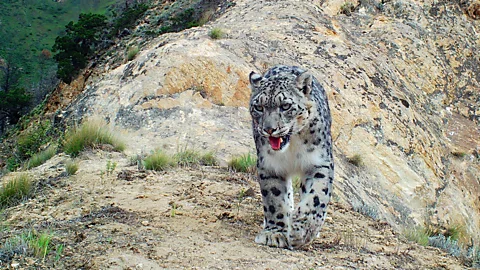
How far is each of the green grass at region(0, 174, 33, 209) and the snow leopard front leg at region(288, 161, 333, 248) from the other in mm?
3498

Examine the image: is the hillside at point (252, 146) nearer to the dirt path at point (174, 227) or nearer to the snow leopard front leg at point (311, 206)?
the dirt path at point (174, 227)

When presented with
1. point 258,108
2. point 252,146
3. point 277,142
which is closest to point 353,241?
point 277,142

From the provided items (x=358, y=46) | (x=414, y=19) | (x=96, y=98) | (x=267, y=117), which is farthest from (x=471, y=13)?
(x=267, y=117)

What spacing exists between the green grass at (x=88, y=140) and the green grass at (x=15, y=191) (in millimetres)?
1683

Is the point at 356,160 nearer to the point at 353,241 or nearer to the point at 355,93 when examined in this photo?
the point at 355,93

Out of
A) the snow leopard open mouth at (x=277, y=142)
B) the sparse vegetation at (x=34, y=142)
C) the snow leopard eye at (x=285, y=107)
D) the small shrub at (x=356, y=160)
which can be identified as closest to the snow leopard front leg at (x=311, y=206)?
the snow leopard open mouth at (x=277, y=142)

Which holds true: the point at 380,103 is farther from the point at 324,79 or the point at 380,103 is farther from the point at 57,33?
the point at 57,33

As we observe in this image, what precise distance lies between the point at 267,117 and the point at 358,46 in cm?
1172

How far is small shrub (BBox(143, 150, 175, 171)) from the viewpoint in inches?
328

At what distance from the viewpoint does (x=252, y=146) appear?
1050 cm

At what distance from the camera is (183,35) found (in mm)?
14938

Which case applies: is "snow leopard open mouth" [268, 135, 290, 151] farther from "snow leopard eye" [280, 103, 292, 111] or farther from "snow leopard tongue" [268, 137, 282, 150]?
"snow leopard eye" [280, 103, 292, 111]

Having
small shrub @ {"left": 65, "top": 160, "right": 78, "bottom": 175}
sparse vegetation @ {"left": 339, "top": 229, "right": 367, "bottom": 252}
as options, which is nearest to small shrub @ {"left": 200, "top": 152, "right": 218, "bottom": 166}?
small shrub @ {"left": 65, "top": 160, "right": 78, "bottom": 175}

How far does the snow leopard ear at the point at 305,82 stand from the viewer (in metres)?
6.25
